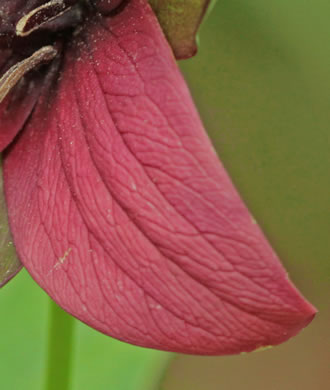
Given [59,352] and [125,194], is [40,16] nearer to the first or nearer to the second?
[125,194]

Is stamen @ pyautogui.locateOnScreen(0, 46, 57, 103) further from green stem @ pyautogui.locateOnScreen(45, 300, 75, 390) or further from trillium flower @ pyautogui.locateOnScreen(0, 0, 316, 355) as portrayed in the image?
green stem @ pyautogui.locateOnScreen(45, 300, 75, 390)

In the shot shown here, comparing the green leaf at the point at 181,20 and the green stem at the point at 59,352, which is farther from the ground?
the green leaf at the point at 181,20

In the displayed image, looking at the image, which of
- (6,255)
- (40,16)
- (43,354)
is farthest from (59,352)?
(40,16)

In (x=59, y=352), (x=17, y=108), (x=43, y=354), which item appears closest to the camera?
(x=17, y=108)

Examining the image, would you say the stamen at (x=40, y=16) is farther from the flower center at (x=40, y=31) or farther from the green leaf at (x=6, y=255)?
the green leaf at (x=6, y=255)

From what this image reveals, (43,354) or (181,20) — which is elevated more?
(181,20)

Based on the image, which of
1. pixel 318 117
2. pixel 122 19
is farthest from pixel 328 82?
pixel 122 19

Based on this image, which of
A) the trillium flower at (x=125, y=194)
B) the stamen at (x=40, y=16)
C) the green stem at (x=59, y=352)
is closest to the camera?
the trillium flower at (x=125, y=194)

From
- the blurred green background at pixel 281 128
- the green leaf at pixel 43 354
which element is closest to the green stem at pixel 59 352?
the green leaf at pixel 43 354

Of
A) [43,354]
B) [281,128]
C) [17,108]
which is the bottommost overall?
[43,354]
